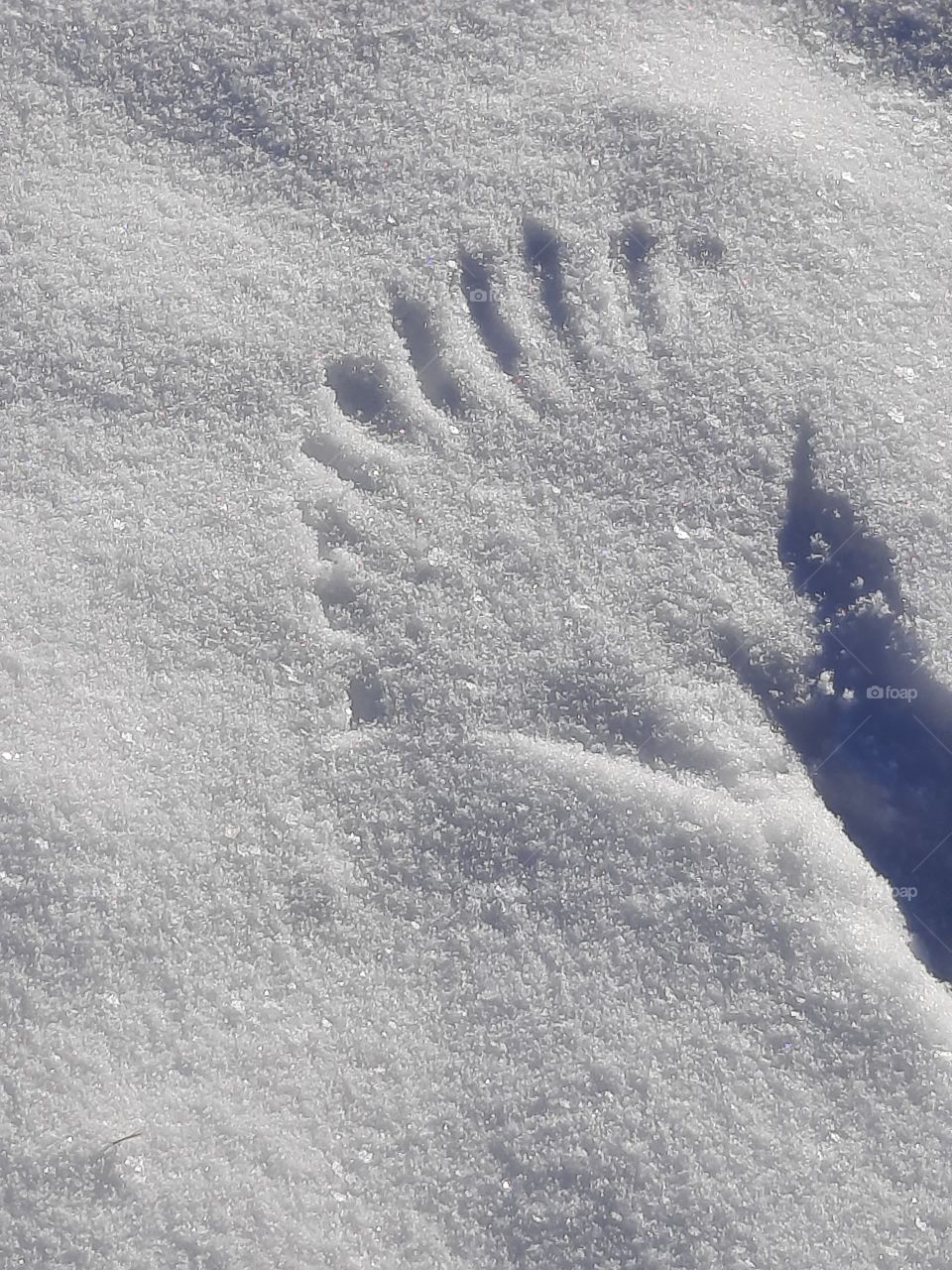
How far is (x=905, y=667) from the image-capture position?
5.57 feet

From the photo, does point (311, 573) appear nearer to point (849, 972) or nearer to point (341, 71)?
point (341, 71)

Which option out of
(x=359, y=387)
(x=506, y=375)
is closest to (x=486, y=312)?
(x=506, y=375)

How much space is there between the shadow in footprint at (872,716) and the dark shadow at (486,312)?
0.61m

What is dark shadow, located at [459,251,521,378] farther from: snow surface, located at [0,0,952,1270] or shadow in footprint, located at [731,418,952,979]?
shadow in footprint, located at [731,418,952,979]

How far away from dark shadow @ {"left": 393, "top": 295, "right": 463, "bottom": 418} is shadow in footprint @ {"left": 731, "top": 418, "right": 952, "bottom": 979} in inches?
26.6

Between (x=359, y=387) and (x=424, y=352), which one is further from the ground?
(x=424, y=352)

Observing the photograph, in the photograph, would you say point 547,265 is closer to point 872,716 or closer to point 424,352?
point 424,352

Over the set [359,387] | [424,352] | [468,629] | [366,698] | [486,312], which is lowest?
[366,698]

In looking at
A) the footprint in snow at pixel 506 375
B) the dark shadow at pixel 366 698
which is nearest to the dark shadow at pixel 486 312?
the footprint in snow at pixel 506 375

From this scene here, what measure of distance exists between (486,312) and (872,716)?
3.26 feet

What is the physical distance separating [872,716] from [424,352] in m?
1.02

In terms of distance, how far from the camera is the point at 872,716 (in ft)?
5.58

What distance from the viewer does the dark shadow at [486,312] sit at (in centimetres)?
177

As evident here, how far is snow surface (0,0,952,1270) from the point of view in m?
1.61
